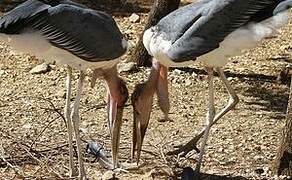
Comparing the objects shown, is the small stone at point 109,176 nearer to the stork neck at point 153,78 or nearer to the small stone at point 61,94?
the stork neck at point 153,78

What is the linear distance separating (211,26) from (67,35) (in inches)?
34.2

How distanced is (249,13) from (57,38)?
1.17 meters

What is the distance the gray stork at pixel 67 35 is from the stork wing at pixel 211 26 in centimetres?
41

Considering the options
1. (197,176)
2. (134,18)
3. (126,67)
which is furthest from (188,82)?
(134,18)

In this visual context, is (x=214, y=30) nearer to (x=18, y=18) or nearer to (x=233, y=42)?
(x=233, y=42)

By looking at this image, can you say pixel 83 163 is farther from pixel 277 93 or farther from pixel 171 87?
pixel 277 93

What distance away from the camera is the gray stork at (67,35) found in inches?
179

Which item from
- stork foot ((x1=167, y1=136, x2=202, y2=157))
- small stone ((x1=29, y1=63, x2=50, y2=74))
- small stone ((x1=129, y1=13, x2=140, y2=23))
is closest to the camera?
stork foot ((x1=167, y1=136, x2=202, y2=157))

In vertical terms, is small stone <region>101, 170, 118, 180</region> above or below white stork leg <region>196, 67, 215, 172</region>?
below

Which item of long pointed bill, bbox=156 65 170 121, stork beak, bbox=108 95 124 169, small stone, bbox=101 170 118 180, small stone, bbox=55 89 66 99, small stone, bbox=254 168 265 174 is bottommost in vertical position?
small stone, bbox=55 89 66 99

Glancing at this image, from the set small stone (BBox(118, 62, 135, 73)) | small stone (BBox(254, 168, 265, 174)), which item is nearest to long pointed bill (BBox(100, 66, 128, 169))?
small stone (BBox(254, 168, 265, 174))

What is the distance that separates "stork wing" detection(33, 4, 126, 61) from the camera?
4594 mm

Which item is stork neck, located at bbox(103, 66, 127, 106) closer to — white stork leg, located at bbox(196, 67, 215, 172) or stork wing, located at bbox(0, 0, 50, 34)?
white stork leg, located at bbox(196, 67, 215, 172)

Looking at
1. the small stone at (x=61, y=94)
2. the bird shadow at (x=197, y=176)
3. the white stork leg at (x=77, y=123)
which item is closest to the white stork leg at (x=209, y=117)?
the bird shadow at (x=197, y=176)
